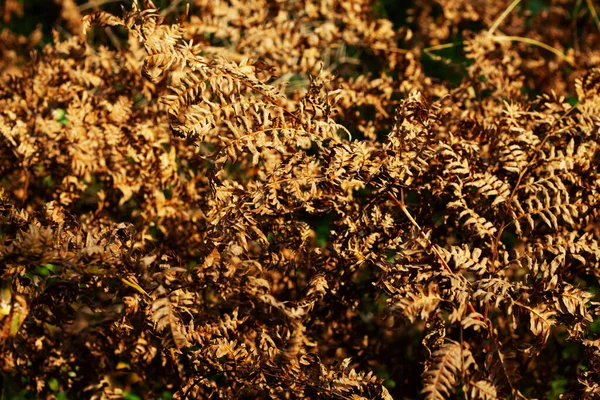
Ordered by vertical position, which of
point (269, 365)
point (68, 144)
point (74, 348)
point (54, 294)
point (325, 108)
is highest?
point (325, 108)

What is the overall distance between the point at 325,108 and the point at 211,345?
83 cm

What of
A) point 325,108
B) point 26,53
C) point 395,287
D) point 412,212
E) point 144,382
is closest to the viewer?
point 395,287

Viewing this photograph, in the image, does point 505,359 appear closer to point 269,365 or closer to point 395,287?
point 395,287

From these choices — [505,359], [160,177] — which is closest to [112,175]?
[160,177]

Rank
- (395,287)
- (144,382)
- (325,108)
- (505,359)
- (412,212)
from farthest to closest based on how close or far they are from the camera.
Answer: (144,382) → (412,212) → (325,108) → (395,287) → (505,359)

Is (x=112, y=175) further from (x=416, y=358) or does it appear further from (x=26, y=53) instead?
(x=26, y=53)

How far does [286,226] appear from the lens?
2.08 meters

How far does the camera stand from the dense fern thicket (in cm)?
176

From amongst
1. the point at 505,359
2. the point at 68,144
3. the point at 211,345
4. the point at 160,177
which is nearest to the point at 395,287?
the point at 505,359

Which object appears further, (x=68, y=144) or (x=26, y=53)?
(x=26, y=53)

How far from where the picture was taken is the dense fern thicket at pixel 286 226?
5.76 ft

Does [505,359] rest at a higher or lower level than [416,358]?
higher

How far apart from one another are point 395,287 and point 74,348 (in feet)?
3.26

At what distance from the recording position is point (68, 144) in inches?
104
